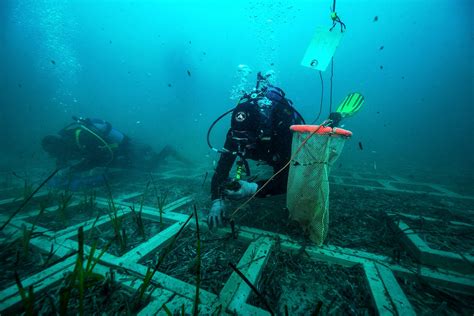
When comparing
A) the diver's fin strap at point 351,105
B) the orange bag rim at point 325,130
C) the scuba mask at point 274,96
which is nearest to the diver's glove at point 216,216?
the orange bag rim at point 325,130

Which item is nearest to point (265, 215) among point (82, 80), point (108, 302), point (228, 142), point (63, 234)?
point (228, 142)

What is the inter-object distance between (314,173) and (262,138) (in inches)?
43.7

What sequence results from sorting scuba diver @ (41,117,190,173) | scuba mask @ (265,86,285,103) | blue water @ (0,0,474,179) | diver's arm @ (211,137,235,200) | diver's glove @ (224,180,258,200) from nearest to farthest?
diver's glove @ (224,180,258,200), diver's arm @ (211,137,235,200), scuba mask @ (265,86,285,103), scuba diver @ (41,117,190,173), blue water @ (0,0,474,179)

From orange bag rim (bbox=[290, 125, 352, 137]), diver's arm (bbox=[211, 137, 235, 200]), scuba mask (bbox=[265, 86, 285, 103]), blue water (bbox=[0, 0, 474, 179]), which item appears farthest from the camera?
blue water (bbox=[0, 0, 474, 179])

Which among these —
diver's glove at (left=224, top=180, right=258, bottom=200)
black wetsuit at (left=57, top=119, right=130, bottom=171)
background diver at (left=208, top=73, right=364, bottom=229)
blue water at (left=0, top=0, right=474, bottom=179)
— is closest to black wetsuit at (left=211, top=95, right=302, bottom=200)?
background diver at (left=208, top=73, right=364, bottom=229)

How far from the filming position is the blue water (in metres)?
38.5

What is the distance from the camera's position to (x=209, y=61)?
78688 mm

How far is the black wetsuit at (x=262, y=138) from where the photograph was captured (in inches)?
116

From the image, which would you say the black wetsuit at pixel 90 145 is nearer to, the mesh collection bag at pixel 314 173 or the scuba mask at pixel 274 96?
the scuba mask at pixel 274 96

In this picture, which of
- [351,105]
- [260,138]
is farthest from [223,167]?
[351,105]

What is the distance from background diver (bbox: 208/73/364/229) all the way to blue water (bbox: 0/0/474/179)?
1224 inches

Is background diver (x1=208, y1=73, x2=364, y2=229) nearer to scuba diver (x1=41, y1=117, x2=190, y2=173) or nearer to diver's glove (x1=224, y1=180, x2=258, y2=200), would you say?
diver's glove (x1=224, y1=180, x2=258, y2=200)

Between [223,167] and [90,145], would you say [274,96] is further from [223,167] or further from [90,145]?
[90,145]

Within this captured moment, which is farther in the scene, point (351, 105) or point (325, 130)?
point (351, 105)
